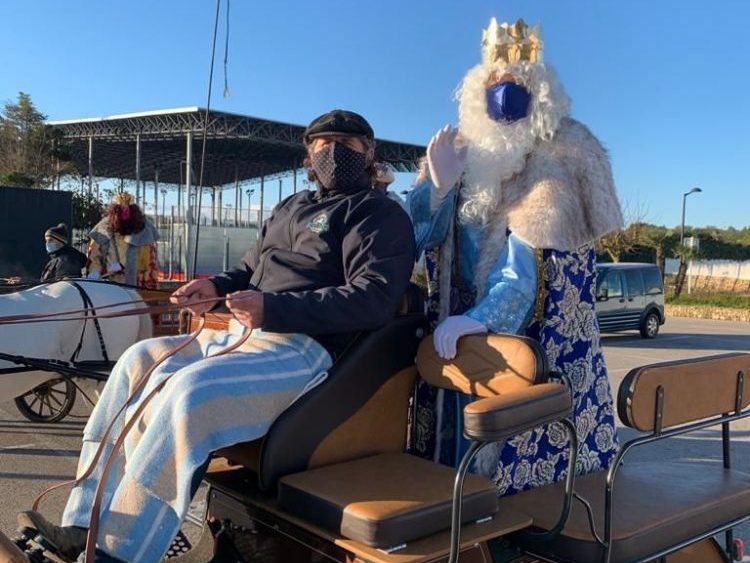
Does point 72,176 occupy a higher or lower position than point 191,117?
lower

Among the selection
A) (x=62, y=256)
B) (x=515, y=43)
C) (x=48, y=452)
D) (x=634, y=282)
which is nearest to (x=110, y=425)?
(x=515, y=43)

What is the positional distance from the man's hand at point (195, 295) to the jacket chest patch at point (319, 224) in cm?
42

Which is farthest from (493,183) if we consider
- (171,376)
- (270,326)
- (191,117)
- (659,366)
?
(191,117)

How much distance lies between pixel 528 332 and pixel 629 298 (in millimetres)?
12846

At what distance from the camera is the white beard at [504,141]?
2572 mm

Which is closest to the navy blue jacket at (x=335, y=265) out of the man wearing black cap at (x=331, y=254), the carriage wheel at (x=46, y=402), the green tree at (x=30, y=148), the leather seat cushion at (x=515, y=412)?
the man wearing black cap at (x=331, y=254)

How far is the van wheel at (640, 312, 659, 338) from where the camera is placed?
14.9m

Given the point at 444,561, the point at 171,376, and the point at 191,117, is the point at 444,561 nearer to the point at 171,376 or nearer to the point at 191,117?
the point at 171,376

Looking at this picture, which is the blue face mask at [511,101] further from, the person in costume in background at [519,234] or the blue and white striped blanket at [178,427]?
the blue and white striped blanket at [178,427]

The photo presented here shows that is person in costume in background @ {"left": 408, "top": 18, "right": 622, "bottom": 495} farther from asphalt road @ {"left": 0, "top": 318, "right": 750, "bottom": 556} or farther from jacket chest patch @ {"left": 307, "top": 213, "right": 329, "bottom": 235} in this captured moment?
asphalt road @ {"left": 0, "top": 318, "right": 750, "bottom": 556}

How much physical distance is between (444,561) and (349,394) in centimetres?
55

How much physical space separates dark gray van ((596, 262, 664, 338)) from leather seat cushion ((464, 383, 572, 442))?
1275 centimetres

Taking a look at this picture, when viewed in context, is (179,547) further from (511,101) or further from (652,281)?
(652,281)

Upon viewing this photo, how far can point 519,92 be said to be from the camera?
2604 mm
